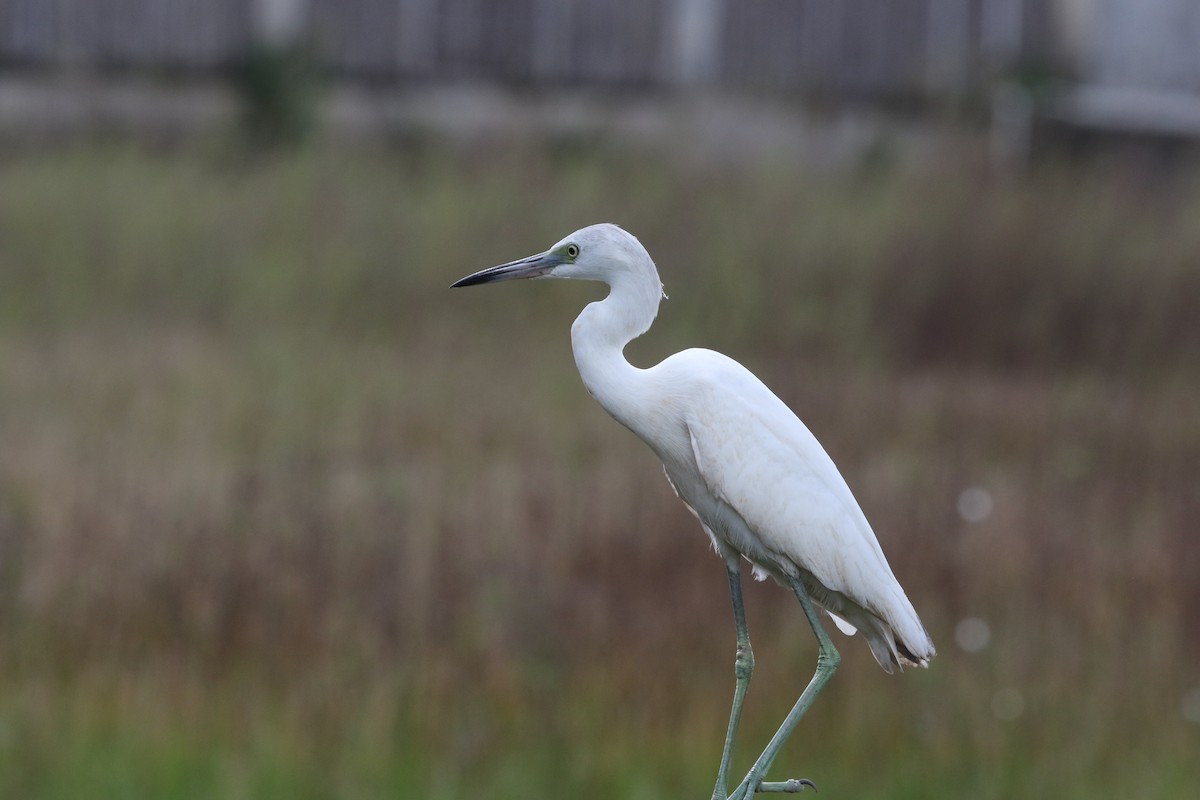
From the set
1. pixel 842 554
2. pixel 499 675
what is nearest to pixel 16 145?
pixel 499 675

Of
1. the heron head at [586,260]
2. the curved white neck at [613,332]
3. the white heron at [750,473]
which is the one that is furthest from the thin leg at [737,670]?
the heron head at [586,260]

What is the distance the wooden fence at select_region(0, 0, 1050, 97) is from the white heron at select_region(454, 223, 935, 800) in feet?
38.9

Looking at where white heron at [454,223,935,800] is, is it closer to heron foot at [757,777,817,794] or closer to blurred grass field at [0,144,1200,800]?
heron foot at [757,777,817,794]

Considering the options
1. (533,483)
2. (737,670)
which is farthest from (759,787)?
(533,483)

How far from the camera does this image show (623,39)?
14156 mm

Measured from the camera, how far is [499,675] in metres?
4.78

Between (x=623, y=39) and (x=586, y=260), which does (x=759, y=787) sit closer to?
(x=586, y=260)

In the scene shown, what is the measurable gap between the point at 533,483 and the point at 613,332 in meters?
4.22

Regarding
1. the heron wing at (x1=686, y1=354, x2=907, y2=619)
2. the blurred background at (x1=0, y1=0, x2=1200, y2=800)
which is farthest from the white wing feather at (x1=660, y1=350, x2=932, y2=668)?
the blurred background at (x1=0, y1=0, x2=1200, y2=800)

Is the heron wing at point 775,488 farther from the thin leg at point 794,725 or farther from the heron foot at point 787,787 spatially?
the heron foot at point 787,787

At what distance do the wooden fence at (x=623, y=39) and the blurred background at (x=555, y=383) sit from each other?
4 centimetres

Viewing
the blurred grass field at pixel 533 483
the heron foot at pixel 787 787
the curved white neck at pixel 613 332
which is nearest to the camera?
the heron foot at pixel 787 787

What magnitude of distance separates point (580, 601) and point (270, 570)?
3.30ft

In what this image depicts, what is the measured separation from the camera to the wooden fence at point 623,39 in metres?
13.4
